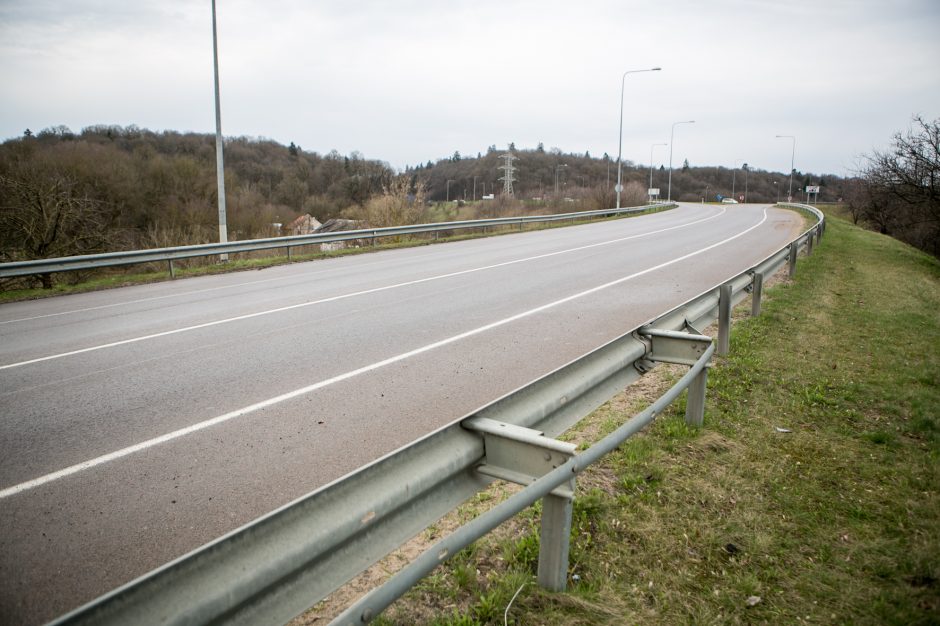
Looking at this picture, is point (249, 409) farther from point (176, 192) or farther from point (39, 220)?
point (176, 192)

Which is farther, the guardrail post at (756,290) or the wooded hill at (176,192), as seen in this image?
the wooded hill at (176,192)

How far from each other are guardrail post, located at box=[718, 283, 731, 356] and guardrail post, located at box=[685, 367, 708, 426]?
202 centimetres


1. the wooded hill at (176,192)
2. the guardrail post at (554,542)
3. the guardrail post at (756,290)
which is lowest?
the guardrail post at (554,542)

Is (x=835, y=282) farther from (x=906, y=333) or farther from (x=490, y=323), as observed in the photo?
(x=490, y=323)

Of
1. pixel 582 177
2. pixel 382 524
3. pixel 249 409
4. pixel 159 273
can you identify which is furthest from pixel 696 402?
pixel 582 177

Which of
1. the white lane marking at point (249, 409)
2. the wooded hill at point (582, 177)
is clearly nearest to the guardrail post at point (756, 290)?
the white lane marking at point (249, 409)

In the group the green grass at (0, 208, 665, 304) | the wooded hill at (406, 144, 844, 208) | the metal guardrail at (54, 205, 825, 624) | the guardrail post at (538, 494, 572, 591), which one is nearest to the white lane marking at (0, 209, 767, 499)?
the metal guardrail at (54, 205, 825, 624)

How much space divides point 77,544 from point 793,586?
12.7 feet

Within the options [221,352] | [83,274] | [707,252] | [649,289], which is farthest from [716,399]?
[83,274]

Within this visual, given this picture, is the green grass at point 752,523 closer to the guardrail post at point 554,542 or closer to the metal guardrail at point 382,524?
the guardrail post at point 554,542

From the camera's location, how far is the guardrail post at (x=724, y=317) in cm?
648

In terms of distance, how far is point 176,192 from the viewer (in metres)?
49.0

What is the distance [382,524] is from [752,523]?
243 centimetres

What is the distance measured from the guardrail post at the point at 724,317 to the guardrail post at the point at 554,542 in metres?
4.52
